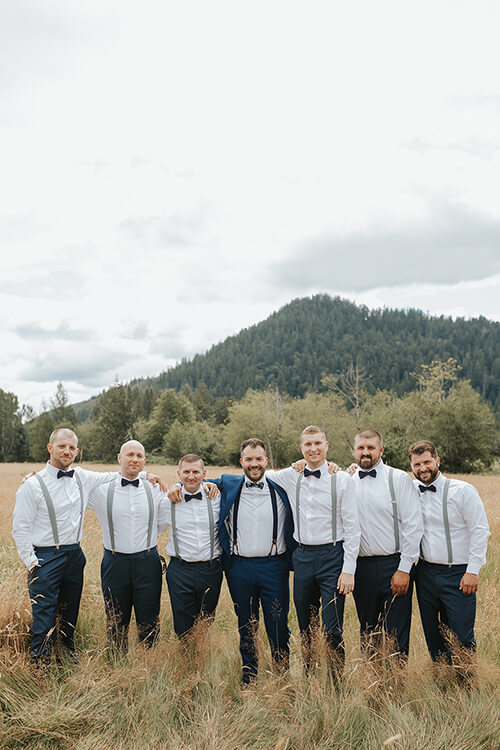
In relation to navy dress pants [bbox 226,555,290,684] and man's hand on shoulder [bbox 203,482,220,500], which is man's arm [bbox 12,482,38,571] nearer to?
man's hand on shoulder [bbox 203,482,220,500]

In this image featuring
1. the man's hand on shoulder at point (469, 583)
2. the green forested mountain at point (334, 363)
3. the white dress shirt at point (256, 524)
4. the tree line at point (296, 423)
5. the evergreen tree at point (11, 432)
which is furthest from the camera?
the green forested mountain at point (334, 363)

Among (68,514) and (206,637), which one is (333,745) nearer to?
(206,637)

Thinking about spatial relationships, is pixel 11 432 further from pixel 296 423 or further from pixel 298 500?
pixel 298 500

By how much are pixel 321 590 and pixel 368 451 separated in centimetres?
138

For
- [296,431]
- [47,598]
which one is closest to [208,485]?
[47,598]

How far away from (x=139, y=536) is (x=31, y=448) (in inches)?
2282

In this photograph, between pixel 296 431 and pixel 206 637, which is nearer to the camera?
pixel 206 637

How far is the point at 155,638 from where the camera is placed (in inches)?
199

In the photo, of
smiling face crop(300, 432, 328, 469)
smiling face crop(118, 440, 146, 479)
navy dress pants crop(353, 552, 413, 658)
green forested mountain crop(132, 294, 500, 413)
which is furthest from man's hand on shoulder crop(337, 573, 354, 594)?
green forested mountain crop(132, 294, 500, 413)

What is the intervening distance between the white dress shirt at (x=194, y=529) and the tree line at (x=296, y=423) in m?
15.6

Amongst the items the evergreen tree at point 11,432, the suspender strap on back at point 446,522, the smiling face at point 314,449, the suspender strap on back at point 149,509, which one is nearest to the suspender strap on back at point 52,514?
the suspender strap on back at point 149,509

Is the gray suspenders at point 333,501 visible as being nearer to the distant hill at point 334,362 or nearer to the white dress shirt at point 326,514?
the white dress shirt at point 326,514

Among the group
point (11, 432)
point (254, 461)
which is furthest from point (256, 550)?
Result: point (11, 432)

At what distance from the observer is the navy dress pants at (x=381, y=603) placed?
15.5 ft
